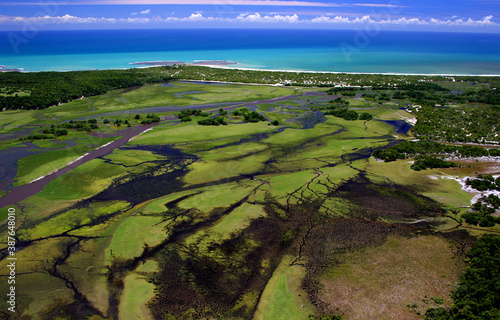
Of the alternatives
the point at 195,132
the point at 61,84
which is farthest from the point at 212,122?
the point at 61,84

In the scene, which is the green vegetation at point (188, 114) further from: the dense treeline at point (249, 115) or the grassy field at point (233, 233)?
the grassy field at point (233, 233)

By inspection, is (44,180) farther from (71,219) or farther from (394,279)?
(394,279)

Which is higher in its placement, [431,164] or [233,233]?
[431,164]

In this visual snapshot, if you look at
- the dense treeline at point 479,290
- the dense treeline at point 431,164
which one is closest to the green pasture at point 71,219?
the dense treeline at point 479,290

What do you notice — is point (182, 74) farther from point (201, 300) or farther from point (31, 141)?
point (201, 300)

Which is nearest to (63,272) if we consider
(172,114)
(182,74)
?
(172,114)

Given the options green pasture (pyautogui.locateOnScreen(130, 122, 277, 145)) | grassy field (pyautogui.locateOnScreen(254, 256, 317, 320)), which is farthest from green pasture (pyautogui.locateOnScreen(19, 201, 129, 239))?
green pasture (pyautogui.locateOnScreen(130, 122, 277, 145))
